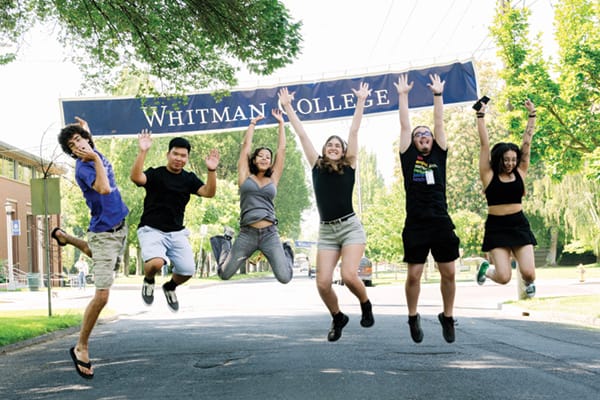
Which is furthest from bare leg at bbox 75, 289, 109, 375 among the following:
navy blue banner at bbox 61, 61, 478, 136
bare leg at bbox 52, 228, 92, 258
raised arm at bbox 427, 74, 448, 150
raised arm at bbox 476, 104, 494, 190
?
navy blue banner at bbox 61, 61, 478, 136

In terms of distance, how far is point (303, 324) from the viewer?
17.3 meters

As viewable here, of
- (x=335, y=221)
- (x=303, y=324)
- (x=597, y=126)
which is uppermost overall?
(x=597, y=126)

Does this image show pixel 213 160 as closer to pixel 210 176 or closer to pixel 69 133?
pixel 210 176

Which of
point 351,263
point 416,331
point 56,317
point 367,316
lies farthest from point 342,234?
point 56,317

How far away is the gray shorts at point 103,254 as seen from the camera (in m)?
8.11

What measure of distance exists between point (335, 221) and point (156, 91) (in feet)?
22.7

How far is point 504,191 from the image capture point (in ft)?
27.3

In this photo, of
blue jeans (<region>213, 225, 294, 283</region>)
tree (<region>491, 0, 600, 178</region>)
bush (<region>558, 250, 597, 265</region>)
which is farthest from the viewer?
bush (<region>558, 250, 597, 265</region>)

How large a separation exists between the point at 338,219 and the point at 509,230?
1.92m

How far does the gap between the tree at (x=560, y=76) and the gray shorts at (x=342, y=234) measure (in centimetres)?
1026

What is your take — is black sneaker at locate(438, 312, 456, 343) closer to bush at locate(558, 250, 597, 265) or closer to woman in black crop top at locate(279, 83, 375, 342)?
woman in black crop top at locate(279, 83, 375, 342)

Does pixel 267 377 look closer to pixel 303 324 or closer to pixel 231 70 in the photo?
pixel 231 70

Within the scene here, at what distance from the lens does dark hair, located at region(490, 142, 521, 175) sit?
8.21 metres

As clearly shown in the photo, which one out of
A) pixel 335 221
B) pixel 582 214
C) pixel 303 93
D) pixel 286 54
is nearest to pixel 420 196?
pixel 335 221
